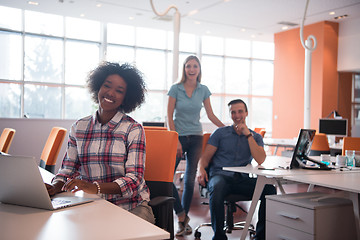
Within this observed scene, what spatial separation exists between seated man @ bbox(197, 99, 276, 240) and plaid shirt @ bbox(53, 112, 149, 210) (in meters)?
1.38

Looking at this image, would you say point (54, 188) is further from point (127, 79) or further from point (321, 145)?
point (321, 145)

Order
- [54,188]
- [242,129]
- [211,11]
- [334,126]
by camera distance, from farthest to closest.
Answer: [211,11]
[334,126]
[242,129]
[54,188]

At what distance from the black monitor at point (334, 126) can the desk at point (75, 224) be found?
7231 millimetres

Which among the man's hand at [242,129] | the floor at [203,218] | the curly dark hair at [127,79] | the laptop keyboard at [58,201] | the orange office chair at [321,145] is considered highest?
the curly dark hair at [127,79]

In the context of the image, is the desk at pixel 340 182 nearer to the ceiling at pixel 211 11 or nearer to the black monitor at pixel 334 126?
the black monitor at pixel 334 126

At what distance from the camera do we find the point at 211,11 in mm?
8930

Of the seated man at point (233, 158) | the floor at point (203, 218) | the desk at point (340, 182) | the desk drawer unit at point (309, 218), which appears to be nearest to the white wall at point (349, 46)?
the floor at point (203, 218)

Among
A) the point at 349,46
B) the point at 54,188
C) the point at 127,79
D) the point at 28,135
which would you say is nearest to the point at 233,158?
the point at 127,79

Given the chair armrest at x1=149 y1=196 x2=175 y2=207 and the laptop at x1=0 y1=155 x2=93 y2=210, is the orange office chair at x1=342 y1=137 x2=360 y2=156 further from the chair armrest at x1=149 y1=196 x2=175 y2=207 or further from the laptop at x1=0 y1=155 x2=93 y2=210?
the laptop at x1=0 y1=155 x2=93 y2=210

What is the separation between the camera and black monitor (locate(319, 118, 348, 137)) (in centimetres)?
775

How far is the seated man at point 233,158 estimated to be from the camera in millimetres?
3127

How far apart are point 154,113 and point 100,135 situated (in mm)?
9867

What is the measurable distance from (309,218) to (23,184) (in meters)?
1.70

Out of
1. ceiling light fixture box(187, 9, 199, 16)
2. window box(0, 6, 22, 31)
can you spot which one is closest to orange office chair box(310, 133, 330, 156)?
ceiling light fixture box(187, 9, 199, 16)
